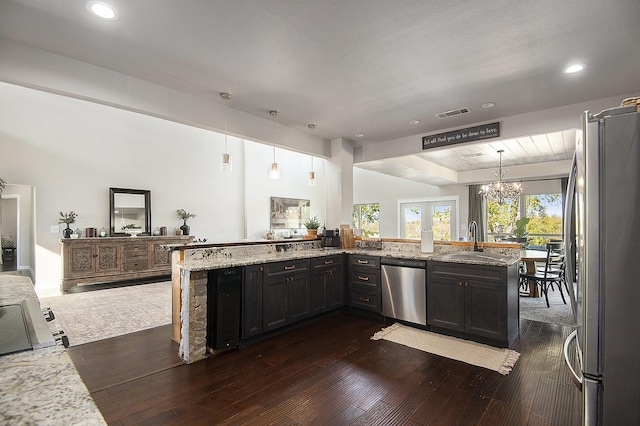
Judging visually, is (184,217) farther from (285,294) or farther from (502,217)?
(502,217)

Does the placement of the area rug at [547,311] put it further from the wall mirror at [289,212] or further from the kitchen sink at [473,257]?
the wall mirror at [289,212]

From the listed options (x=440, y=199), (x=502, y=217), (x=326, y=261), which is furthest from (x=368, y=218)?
(x=326, y=261)

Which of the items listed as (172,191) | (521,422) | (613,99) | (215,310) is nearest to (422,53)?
(613,99)

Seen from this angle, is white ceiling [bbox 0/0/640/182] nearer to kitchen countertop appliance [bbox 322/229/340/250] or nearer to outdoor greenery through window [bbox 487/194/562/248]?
kitchen countertop appliance [bbox 322/229/340/250]

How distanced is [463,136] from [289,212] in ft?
20.6

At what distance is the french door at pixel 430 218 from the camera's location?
9.47 metres

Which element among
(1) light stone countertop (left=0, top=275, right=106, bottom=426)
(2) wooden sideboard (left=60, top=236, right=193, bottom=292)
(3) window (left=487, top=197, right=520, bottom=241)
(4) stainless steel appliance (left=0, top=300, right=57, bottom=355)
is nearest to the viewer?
(1) light stone countertop (left=0, top=275, right=106, bottom=426)

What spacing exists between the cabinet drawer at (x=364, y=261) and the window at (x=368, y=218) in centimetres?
619

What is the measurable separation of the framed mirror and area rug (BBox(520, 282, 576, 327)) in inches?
286

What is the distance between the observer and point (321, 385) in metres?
2.53

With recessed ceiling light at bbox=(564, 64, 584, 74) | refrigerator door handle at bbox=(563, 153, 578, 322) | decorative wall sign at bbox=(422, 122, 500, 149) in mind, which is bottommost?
refrigerator door handle at bbox=(563, 153, 578, 322)

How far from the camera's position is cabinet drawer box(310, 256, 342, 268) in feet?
13.4

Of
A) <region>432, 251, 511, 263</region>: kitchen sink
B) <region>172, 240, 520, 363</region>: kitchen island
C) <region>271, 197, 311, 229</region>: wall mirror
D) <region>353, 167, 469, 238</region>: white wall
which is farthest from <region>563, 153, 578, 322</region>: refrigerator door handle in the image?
<region>271, 197, 311, 229</region>: wall mirror

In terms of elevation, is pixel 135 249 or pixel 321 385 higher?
pixel 135 249
